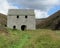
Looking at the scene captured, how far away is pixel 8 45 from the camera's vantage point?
27.6 meters

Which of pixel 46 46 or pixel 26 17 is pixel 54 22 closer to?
pixel 26 17

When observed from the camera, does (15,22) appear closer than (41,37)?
No

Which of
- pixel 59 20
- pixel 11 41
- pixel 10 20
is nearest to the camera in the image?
pixel 11 41

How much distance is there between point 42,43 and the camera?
2989 cm

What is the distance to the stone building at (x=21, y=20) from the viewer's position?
77.4 meters

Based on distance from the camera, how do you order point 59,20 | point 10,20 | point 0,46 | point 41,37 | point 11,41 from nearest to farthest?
point 0,46, point 11,41, point 41,37, point 10,20, point 59,20

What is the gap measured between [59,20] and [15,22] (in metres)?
54.3

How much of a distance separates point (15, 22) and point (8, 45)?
1990 inches

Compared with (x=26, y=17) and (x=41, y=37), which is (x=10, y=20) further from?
→ (x=41, y=37)

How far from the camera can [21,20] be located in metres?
78.3

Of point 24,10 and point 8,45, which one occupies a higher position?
point 24,10

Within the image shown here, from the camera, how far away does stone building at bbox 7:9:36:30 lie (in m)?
77.4

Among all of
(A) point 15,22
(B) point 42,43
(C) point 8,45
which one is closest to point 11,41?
(C) point 8,45

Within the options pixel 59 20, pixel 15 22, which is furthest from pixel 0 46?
pixel 59 20
